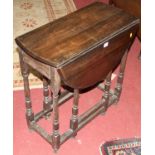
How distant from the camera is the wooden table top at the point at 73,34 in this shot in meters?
2.06

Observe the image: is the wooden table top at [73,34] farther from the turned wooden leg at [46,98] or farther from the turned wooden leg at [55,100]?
the turned wooden leg at [46,98]

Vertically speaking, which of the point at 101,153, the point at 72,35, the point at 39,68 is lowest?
the point at 101,153

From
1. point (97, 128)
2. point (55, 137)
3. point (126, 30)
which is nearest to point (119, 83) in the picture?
point (97, 128)

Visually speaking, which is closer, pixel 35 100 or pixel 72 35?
pixel 72 35

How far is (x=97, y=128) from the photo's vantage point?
9.13ft

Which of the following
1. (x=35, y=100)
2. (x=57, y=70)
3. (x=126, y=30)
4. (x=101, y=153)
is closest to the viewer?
(x=57, y=70)

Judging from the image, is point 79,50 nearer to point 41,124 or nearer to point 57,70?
point 57,70

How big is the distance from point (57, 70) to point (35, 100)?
108 cm

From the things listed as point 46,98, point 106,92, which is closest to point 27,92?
point 46,98

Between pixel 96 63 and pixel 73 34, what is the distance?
0.26 m

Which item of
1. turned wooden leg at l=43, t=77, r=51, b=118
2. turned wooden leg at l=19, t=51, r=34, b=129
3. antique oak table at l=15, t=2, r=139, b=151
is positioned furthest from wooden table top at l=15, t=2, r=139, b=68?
turned wooden leg at l=43, t=77, r=51, b=118

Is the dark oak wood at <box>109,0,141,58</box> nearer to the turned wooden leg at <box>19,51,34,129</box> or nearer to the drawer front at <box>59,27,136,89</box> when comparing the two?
the drawer front at <box>59,27,136,89</box>

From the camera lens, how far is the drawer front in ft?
6.82

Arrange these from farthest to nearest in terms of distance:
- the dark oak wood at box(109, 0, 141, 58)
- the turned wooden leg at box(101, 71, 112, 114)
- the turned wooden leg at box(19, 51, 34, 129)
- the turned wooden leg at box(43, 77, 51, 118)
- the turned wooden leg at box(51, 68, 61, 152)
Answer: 1. the dark oak wood at box(109, 0, 141, 58)
2. the turned wooden leg at box(101, 71, 112, 114)
3. the turned wooden leg at box(43, 77, 51, 118)
4. the turned wooden leg at box(19, 51, 34, 129)
5. the turned wooden leg at box(51, 68, 61, 152)
